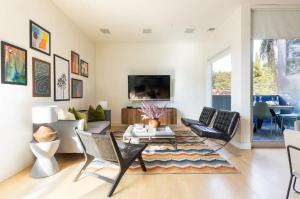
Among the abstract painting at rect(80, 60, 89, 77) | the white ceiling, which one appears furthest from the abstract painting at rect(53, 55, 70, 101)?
the white ceiling

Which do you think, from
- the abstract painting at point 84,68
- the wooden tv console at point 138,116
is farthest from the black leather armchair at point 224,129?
the abstract painting at point 84,68

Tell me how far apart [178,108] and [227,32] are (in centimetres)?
312

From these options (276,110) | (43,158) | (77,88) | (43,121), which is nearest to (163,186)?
(43,158)

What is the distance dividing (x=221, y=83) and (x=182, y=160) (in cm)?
323

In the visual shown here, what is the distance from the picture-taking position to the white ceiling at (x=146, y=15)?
405 centimetres

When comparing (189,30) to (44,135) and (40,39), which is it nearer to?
(40,39)

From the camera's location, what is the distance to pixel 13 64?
2859 millimetres

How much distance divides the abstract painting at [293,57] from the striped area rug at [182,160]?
252 centimetres

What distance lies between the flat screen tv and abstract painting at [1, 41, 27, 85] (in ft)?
13.2

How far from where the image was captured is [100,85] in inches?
283

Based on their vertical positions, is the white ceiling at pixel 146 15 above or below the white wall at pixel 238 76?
above

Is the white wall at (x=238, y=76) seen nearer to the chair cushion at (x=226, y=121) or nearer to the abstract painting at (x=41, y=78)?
the chair cushion at (x=226, y=121)

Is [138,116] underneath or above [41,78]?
underneath

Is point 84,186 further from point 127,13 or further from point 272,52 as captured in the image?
point 272,52
